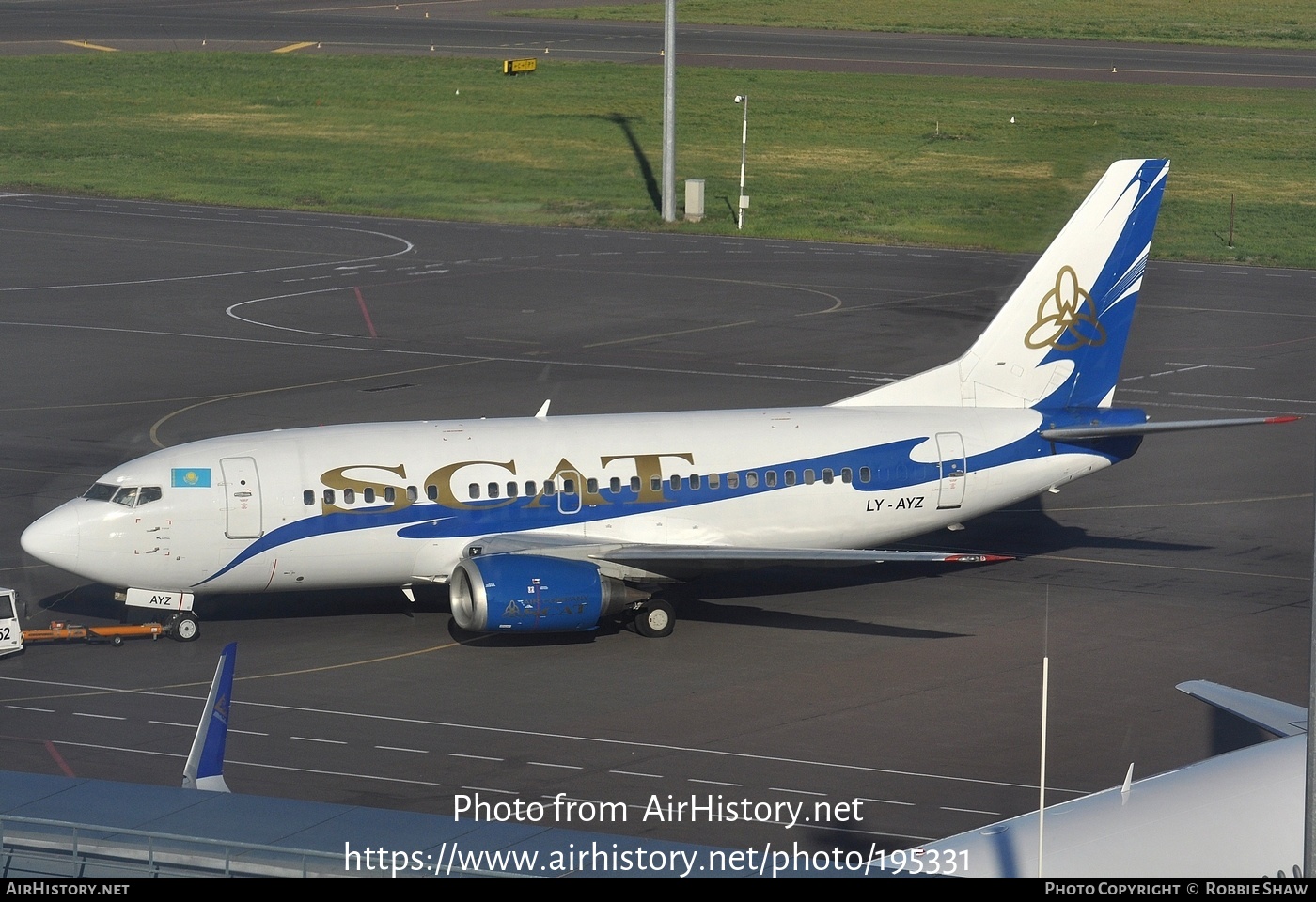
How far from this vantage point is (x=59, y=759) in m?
30.2

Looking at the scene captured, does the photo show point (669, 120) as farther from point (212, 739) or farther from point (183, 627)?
point (212, 739)

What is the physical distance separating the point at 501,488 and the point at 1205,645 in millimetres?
14251

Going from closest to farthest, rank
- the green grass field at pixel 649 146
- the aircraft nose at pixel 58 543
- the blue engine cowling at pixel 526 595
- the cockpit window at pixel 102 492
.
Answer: the blue engine cowling at pixel 526 595
the aircraft nose at pixel 58 543
the cockpit window at pixel 102 492
the green grass field at pixel 649 146

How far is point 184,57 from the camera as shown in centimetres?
13775

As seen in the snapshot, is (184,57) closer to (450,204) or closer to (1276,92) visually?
(450,204)

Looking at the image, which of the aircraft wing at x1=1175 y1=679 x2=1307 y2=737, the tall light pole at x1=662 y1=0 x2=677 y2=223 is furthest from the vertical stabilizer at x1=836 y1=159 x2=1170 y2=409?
the tall light pole at x1=662 y1=0 x2=677 y2=223

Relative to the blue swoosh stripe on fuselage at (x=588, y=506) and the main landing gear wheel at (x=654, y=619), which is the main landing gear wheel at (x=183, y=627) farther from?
the main landing gear wheel at (x=654, y=619)

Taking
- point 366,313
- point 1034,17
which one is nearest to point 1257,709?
point 366,313

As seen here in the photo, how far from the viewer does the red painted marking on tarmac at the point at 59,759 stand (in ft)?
97.3

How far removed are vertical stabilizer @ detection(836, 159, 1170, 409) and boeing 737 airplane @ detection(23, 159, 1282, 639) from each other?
0.07 m

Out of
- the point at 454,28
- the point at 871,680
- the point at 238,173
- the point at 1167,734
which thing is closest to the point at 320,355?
the point at 871,680

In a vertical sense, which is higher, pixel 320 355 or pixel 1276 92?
pixel 1276 92

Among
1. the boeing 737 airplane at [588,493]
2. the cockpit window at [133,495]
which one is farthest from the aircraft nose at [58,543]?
the cockpit window at [133,495]

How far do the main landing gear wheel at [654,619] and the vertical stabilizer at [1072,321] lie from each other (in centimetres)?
718
